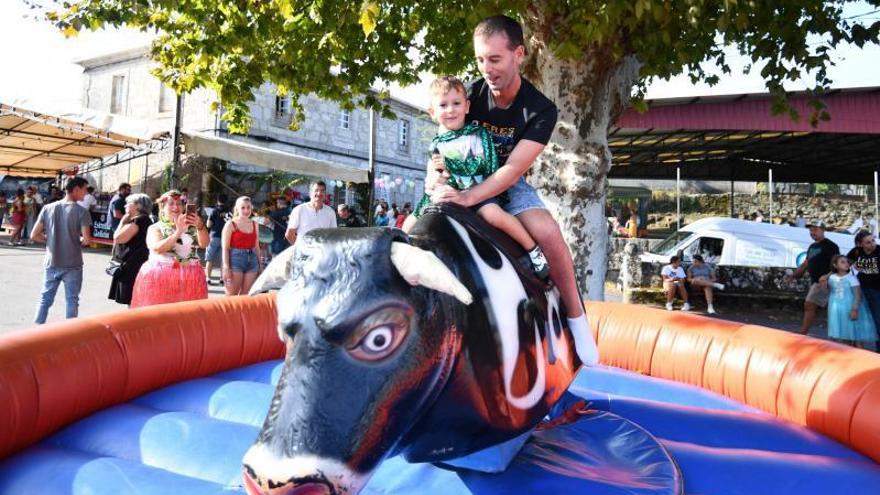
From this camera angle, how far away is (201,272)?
577 cm

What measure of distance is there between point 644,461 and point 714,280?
943 cm

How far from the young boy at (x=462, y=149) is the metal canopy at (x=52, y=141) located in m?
12.9

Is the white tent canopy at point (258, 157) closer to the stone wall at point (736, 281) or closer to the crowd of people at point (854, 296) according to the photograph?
the stone wall at point (736, 281)

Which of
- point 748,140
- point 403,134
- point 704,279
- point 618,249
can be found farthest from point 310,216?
point 403,134

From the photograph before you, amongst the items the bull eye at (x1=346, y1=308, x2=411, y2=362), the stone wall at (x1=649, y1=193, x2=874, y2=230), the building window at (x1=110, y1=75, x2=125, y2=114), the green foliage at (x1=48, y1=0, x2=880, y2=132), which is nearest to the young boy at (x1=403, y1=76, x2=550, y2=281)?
the bull eye at (x1=346, y1=308, x2=411, y2=362)

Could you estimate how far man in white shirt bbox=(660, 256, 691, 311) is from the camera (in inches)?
407

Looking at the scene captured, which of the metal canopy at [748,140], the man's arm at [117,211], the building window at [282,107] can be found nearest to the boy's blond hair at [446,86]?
the metal canopy at [748,140]

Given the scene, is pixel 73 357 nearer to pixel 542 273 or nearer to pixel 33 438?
pixel 33 438

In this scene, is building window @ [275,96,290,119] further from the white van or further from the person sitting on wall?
the person sitting on wall

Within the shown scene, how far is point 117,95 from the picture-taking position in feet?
76.0

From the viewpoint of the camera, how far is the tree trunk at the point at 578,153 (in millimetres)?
5617

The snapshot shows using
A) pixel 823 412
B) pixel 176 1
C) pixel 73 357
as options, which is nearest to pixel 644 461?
pixel 823 412

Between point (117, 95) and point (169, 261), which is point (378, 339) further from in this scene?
point (117, 95)

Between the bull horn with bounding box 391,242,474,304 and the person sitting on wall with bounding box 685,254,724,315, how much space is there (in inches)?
392
